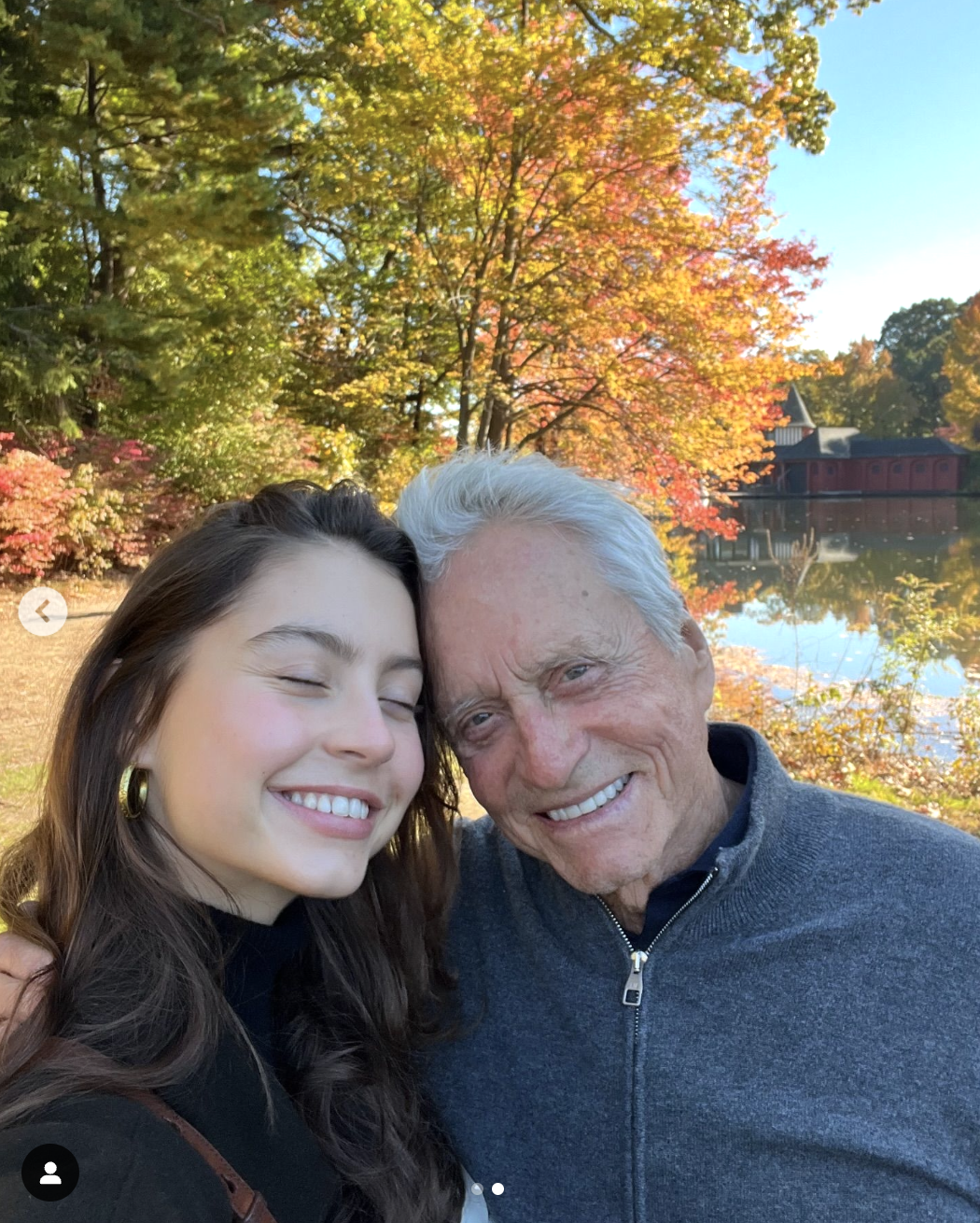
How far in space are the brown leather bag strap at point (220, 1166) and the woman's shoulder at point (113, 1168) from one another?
0.6 inches

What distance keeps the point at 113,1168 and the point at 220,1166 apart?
0.15 m

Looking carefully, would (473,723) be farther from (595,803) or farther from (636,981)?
(636,981)

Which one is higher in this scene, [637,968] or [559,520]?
[559,520]

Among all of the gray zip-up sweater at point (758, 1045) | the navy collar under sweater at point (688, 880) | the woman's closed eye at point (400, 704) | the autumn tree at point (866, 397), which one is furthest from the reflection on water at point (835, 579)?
the autumn tree at point (866, 397)

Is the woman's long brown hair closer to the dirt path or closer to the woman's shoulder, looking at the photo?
the woman's shoulder

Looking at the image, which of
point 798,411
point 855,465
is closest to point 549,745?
point 855,465

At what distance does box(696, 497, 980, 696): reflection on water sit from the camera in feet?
37.1

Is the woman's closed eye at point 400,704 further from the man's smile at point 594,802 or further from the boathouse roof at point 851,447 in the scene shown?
the boathouse roof at point 851,447

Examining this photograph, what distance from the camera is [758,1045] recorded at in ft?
5.05

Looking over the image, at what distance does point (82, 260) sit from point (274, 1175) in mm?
15463

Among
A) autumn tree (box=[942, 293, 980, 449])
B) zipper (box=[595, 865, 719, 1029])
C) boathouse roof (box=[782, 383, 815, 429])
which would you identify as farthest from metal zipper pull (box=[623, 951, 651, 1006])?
boathouse roof (box=[782, 383, 815, 429])

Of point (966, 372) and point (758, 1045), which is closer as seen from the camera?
point (758, 1045)

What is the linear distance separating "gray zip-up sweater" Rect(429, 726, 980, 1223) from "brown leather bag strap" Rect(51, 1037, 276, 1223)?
25.4 inches

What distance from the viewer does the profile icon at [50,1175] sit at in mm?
1020
